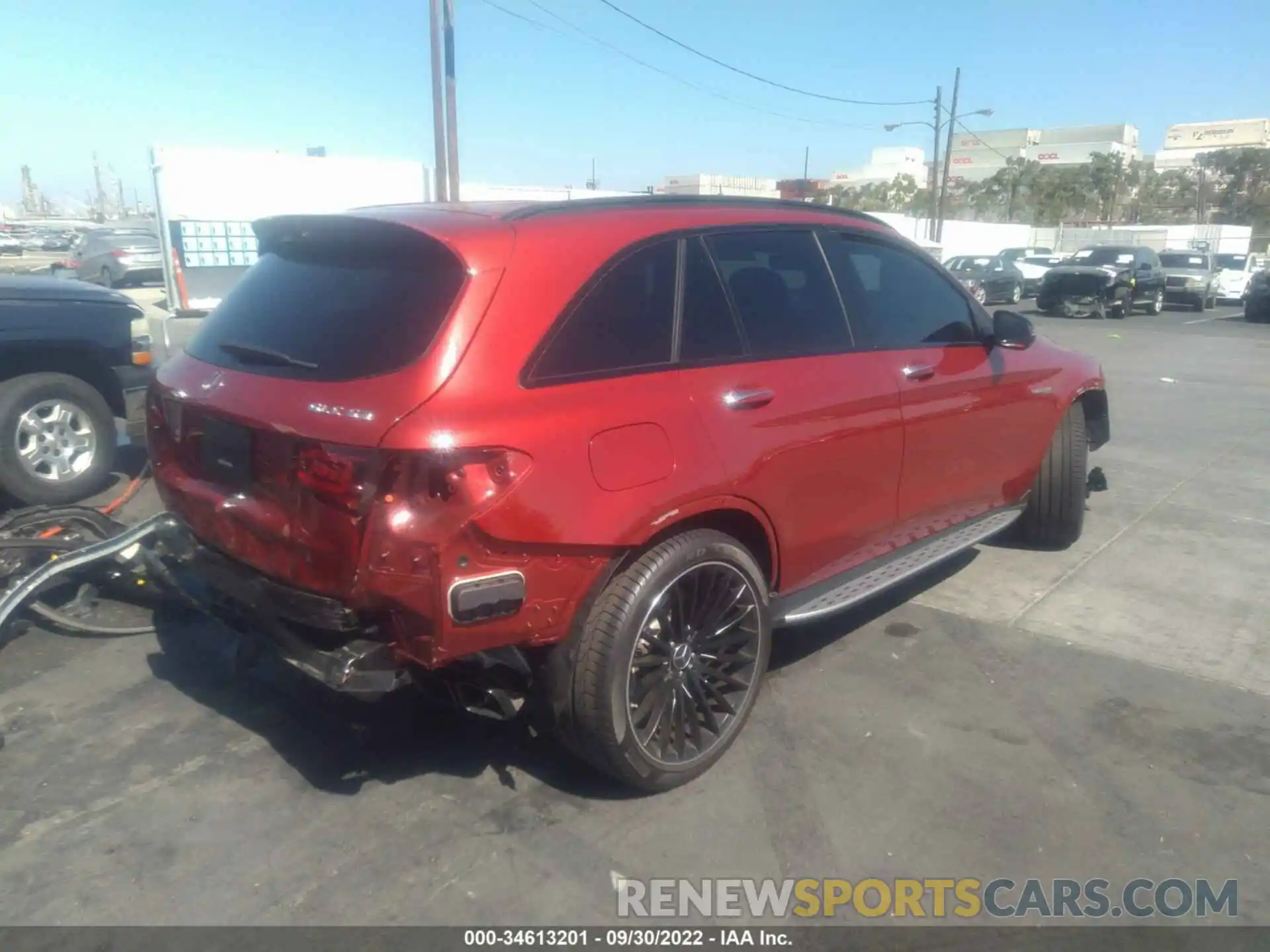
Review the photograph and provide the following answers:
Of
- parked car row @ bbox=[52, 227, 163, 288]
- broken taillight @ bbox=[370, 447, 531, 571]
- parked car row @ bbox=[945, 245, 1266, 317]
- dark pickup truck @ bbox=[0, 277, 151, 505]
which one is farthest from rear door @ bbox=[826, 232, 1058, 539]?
parked car row @ bbox=[52, 227, 163, 288]

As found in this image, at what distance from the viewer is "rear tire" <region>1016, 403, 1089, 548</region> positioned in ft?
17.0

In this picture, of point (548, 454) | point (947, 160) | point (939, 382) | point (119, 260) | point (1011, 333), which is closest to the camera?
point (548, 454)

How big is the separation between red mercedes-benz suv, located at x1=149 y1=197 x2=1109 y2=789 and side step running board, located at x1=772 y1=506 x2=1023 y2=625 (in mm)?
20

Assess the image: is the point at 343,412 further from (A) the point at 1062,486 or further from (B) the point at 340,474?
(A) the point at 1062,486

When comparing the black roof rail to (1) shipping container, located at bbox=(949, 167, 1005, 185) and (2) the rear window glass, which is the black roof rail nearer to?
(2) the rear window glass

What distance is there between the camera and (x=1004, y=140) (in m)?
131

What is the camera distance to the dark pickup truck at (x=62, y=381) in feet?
18.4

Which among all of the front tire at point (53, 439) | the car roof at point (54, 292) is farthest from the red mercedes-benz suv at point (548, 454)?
the car roof at point (54, 292)

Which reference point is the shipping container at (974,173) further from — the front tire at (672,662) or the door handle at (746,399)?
the front tire at (672,662)

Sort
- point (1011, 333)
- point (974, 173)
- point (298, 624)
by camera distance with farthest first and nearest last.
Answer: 1. point (974, 173)
2. point (1011, 333)
3. point (298, 624)

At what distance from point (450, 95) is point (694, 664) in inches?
604

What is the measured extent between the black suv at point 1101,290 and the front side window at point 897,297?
20628 millimetres

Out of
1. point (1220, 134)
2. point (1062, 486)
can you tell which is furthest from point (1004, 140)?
point (1062, 486)

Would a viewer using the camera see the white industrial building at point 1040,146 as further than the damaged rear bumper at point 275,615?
Yes
